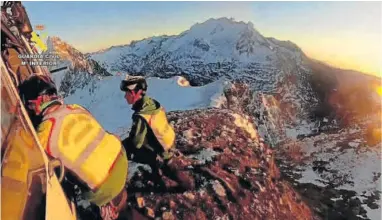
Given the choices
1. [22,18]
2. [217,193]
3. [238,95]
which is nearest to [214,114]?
[238,95]

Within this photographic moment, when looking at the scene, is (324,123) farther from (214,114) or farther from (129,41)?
(129,41)

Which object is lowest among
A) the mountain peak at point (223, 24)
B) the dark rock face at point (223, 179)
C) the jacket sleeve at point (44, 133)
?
the dark rock face at point (223, 179)

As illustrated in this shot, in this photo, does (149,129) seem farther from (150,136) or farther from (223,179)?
(223,179)

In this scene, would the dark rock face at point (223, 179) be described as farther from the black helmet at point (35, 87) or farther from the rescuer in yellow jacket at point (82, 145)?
the black helmet at point (35, 87)

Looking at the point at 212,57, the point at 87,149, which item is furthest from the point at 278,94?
the point at 87,149

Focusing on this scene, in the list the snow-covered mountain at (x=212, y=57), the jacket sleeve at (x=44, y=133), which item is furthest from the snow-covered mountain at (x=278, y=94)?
the jacket sleeve at (x=44, y=133)

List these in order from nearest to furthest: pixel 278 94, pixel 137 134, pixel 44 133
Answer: pixel 44 133
pixel 137 134
pixel 278 94

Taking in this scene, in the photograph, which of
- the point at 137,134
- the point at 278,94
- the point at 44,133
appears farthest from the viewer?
the point at 278,94

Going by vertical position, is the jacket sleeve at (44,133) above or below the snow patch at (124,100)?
below
